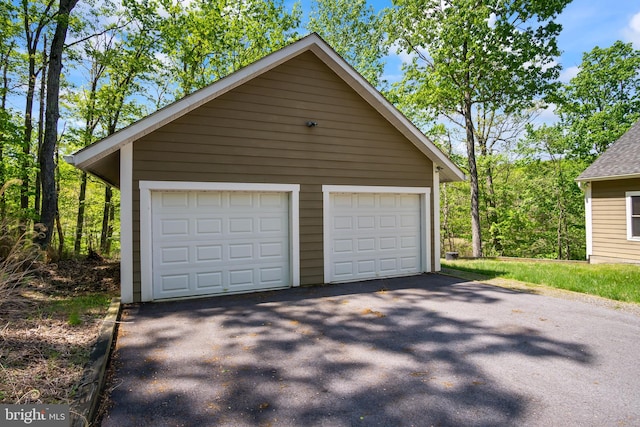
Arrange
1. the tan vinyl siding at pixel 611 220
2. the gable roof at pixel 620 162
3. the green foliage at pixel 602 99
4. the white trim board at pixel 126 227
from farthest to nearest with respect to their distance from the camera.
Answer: the green foliage at pixel 602 99 → the tan vinyl siding at pixel 611 220 → the gable roof at pixel 620 162 → the white trim board at pixel 126 227

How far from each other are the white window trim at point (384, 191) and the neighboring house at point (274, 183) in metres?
0.03

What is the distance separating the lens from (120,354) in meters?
3.80

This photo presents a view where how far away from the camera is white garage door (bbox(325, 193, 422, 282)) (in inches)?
305

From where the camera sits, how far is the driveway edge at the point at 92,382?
2.49 metres

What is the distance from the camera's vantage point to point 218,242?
657 cm

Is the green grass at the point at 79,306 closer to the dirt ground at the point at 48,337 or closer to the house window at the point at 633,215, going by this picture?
the dirt ground at the point at 48,337

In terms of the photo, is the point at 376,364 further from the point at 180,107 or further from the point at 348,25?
the point at 348,25

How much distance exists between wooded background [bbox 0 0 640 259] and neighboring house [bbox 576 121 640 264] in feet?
10.6

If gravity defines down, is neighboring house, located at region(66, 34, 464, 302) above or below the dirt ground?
above

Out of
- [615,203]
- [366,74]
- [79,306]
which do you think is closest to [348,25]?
[366,74]

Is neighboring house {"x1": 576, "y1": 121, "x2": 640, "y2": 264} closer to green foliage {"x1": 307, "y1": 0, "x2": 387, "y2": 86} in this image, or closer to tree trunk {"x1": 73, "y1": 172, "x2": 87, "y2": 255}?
green foliage {"x1": 307, "y1": 0, "x2": 387, "y2": 86}

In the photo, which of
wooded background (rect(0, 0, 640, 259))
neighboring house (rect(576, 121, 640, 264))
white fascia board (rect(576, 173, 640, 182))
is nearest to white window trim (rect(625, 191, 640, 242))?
neighboring house (rect(576, 121, 640, 264))

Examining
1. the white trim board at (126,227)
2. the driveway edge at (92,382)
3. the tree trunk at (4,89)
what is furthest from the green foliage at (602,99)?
the tree trunk at (4,89)

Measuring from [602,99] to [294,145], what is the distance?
22047mm
